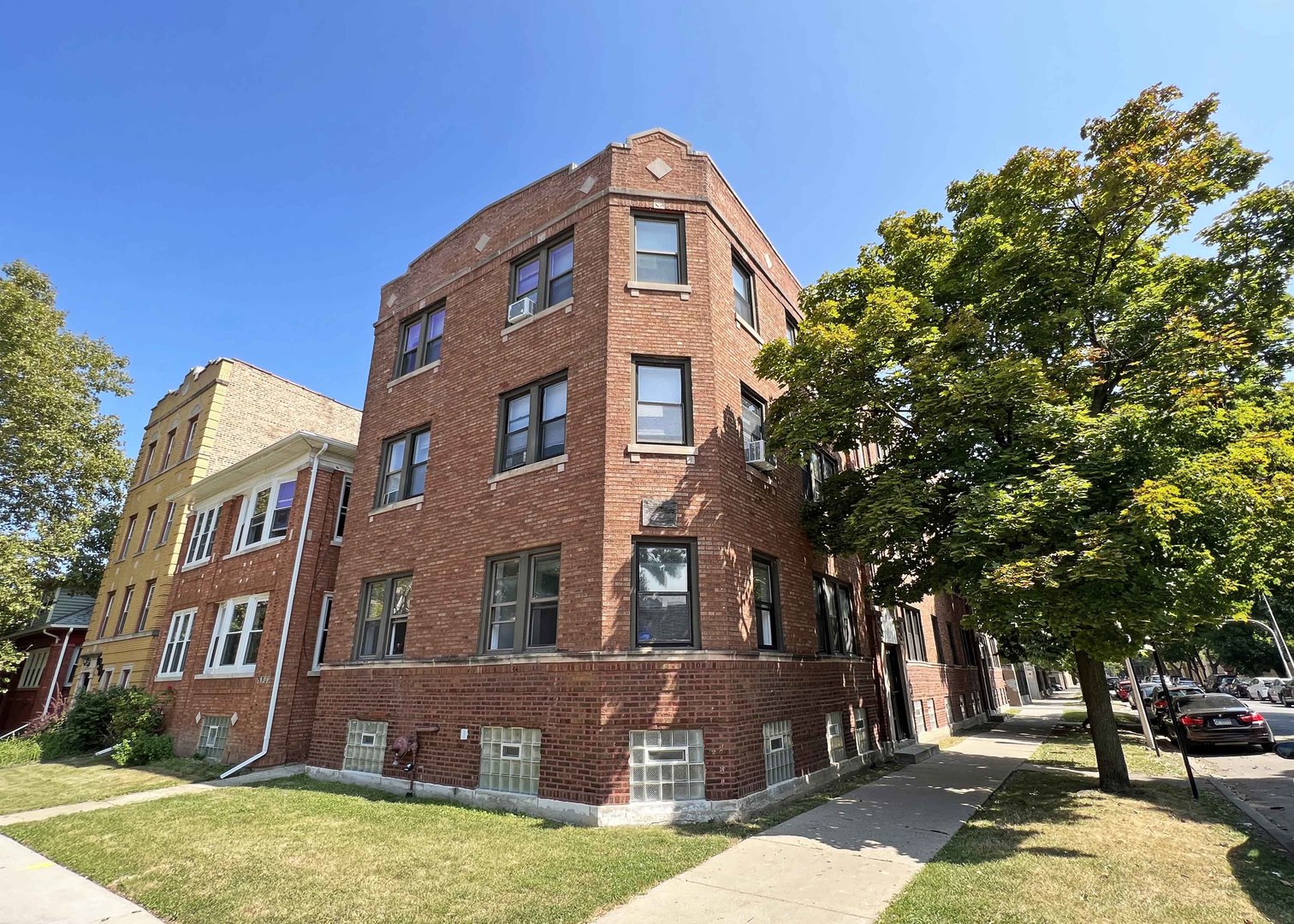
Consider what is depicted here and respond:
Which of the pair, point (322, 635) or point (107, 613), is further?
point (107, 613)

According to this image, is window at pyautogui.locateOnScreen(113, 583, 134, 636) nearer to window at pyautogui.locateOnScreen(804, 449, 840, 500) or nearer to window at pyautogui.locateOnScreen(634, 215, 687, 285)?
window at pyautogui.locateOnScreen(634, 215, 687, 285)

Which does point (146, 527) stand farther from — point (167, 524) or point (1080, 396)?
point (1080, 396)

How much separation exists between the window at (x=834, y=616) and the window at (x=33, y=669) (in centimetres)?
3218

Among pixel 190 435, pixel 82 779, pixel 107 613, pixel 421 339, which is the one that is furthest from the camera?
pixel 107 613

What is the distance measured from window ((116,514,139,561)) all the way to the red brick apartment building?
13.8m

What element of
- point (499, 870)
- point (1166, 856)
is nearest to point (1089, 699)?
point (1166, 856)

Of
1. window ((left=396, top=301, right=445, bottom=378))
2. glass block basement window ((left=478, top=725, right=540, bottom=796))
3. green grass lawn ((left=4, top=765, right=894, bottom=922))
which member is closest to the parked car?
green grass lawn ((left=4, top=765, right=894, bottom=922))

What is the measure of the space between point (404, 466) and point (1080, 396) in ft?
43.9

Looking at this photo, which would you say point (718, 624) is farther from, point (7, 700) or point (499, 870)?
point (7, 700)

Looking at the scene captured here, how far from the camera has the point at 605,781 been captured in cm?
858

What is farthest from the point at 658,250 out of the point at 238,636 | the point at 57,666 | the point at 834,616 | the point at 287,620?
the point at 57,666

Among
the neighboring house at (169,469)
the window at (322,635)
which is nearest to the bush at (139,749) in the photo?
the neighboring house at (169,469)

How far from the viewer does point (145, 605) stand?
2108 cm

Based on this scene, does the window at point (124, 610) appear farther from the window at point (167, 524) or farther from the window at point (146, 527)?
the window at point (167, 524)
